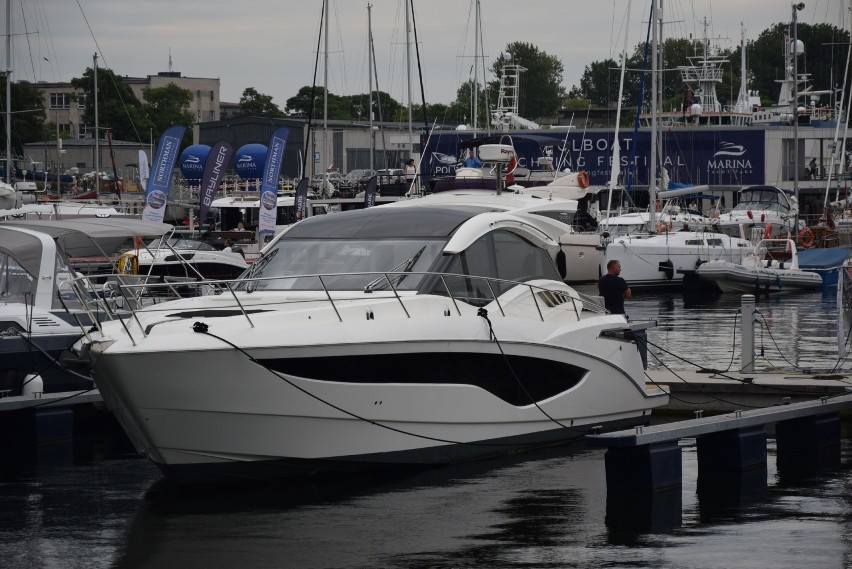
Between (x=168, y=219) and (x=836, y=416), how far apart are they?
50096 mm

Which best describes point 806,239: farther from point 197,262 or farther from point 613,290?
point 613,290

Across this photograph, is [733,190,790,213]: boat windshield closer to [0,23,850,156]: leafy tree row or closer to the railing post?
the railing post

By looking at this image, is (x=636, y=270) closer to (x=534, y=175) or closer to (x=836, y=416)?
(x=534, y=175)

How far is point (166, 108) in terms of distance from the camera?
117312 mm

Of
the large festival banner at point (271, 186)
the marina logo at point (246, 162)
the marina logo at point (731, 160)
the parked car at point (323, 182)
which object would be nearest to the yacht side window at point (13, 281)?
the large festival banner at point (271, 186)

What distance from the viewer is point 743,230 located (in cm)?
4600

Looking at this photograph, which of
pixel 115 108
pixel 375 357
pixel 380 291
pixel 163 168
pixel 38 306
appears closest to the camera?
pixel 375 357

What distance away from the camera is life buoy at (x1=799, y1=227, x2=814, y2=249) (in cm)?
4691

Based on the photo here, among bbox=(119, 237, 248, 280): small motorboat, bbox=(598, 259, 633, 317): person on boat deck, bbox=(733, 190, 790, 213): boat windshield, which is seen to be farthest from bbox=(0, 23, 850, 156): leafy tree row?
bbox=(598, 259, 633, 317): person on boat deck

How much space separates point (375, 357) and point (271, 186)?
1078 inches

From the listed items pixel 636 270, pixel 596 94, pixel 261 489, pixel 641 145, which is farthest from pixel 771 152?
pixel 596 94

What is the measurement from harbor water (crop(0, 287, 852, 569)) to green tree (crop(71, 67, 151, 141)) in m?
87.7

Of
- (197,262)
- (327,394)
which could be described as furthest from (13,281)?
(197,262)

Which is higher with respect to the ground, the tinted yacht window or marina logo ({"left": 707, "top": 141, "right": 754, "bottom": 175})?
marina logo ({"left": 707, "top": 141, "right": 754, "bottom": 175})
